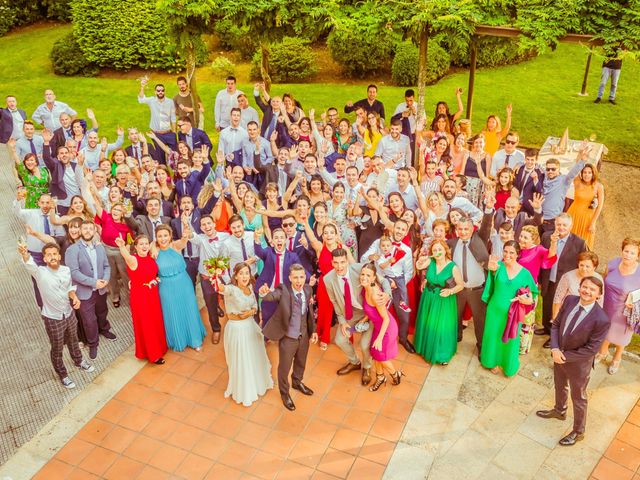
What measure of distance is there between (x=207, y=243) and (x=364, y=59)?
12.8m

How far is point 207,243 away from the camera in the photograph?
7734 millimetres

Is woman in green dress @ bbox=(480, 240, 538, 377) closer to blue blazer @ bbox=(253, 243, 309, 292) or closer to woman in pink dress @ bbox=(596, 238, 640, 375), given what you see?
woman in pink dress @ bbox=(596, 238, 640, 375)

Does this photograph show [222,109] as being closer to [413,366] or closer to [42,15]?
[413,366]

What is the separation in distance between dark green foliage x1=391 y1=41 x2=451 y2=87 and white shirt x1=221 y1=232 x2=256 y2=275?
39.8 feet

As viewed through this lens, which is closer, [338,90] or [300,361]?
[300,361]

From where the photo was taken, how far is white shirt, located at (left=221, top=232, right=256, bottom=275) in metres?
7.75

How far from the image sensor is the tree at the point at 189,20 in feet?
37.3

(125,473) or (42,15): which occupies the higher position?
(42,15)

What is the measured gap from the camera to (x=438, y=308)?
7.45m

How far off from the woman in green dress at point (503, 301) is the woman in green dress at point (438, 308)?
1.21 ft

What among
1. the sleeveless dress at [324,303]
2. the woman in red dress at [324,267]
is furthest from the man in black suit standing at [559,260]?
the sleeveless dress at [324,303]

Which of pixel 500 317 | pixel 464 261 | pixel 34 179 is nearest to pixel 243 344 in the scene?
pixel 464 261

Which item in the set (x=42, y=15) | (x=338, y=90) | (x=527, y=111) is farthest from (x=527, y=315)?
(x=42, y=15)

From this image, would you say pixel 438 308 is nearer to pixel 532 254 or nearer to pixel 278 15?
pixel 532 254
